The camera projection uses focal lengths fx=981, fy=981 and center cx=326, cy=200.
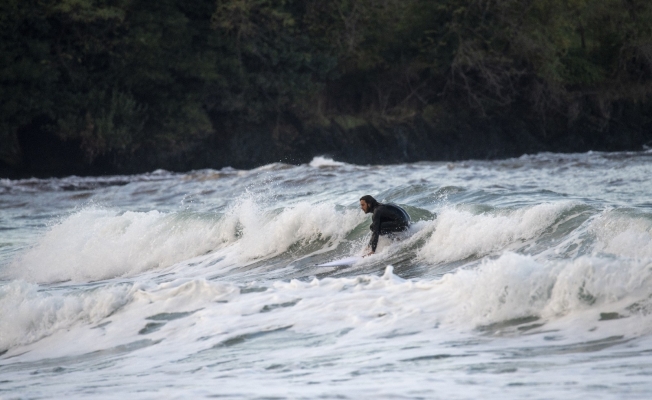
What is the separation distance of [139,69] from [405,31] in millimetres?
10872

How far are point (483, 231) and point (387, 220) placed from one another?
121 centimetres

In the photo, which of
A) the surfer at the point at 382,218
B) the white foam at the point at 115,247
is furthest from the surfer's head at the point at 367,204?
the white foam at the point at 115,247

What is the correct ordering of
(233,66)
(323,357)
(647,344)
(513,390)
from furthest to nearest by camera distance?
(233,66), (323,357), (647,344), (513,390)

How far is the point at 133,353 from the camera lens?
8070mm

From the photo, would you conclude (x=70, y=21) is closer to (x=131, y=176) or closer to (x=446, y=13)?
(x=131, y=176)

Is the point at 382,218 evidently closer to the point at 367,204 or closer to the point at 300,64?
the point at 367,204

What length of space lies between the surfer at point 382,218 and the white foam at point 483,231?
0.42m

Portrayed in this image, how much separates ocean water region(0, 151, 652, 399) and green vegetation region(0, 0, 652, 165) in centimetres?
1415

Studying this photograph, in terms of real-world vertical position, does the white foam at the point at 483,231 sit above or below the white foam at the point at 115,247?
above

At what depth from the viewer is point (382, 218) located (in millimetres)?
11719

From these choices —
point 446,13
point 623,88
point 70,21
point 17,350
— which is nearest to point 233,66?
point 70,21

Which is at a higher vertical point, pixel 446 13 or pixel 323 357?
pixel 446 13

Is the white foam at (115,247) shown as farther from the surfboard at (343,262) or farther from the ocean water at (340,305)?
the surfboard at (343,262)

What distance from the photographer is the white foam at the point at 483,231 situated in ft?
36.0
